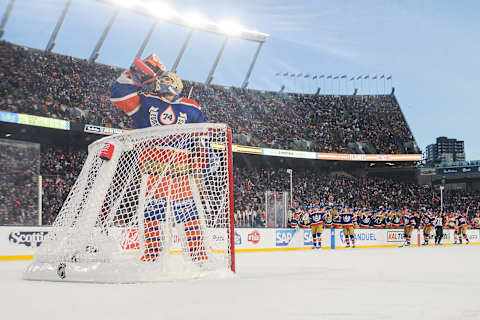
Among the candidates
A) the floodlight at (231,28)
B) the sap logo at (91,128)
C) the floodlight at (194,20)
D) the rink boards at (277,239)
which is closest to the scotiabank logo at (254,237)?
the rink boards at (277,239)

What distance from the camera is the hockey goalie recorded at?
233 inches

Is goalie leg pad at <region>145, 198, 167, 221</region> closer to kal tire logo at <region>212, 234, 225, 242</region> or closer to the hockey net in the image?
the hockey net

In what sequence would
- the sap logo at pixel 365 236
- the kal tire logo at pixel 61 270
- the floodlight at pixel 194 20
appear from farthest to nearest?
the floodlight at pixel 194 20
the sap logo at pixel 365 236
the kal tire logo at pixel 61 270

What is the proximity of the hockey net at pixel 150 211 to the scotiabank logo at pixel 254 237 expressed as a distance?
10120 mm

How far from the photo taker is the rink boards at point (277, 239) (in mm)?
11875

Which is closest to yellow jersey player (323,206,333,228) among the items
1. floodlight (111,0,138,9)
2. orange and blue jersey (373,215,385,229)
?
orange and blue jersey (373,215,385,229)

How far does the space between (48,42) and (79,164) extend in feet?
19.8

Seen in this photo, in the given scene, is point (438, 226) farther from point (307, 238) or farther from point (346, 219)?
point (307, 238)

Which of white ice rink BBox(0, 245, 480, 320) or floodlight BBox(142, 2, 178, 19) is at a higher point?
floodlight BBox(142, 2, 178, 19)

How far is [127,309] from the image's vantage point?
3.63 meters

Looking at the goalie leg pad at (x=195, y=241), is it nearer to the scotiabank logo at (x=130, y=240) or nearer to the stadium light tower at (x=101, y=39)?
the scotiabank logo at (x=130, y=240)

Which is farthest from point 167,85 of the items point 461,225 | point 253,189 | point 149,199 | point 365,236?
point 253,189

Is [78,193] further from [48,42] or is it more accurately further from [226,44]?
[226,44]

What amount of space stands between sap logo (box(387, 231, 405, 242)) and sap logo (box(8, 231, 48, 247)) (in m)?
13.9
